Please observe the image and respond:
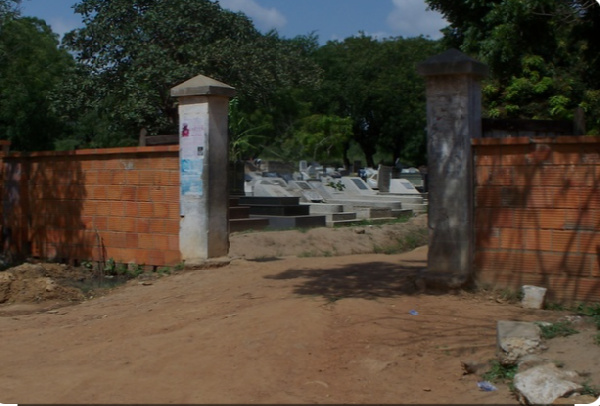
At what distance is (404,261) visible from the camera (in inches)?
444

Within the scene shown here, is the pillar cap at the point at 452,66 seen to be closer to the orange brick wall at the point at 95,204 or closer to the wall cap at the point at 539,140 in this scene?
the wall cap at the point at 539,140

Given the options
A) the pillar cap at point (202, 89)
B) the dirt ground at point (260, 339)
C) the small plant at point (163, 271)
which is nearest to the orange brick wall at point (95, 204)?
the small plant at point (163, 271)

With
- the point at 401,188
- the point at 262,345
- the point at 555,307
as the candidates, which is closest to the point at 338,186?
the point at 401,188

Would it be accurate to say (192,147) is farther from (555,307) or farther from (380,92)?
(380,92)

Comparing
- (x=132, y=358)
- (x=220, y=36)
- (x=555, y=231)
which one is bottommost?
(x=132, y=358)

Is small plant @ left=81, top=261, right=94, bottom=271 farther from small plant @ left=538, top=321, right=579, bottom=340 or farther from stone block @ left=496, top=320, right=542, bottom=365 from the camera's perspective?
small plant @ left=538, top=321, right=579, bottom=340

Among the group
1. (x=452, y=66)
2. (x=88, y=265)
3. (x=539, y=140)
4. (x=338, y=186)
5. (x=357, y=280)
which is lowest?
(x=88, y=265)

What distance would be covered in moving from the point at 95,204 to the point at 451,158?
633 centimetres

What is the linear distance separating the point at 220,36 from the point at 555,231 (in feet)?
57.0

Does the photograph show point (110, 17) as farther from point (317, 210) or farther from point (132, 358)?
point (132, 358)

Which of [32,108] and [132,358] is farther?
[32,108]

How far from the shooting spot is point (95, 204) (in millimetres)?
11953

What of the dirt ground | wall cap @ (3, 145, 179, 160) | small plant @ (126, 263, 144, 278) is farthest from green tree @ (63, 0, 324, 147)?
the dirt ground

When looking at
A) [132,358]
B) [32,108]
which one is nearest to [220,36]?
[32,108]
